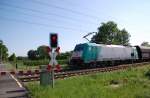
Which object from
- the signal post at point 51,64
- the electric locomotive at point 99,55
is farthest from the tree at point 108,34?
the signal post at point 51,64

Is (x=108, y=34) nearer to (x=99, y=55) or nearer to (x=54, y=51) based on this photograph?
(x=99, y=55)

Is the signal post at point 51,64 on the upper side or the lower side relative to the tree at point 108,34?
lower

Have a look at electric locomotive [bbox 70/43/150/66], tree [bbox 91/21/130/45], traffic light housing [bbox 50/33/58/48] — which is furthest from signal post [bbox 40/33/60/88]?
tree [bbox 91/21/130/45]

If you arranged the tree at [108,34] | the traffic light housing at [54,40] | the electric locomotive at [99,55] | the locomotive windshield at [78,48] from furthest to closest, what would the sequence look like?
the tree at [108,34] < the locomotive windshield at [78,48] < the electric locomotive at [99,55] < the traffic light housing at [54,40]

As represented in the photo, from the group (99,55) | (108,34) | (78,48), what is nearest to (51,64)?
(78,48)

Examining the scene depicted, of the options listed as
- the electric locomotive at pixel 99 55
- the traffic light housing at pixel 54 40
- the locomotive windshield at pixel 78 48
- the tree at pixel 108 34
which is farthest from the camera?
the tree at pixel 108 34

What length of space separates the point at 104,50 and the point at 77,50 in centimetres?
525

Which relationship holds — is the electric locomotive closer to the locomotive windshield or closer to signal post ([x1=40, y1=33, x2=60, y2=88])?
the locomotive windshield

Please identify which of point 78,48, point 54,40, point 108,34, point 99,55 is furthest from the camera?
point 108,34

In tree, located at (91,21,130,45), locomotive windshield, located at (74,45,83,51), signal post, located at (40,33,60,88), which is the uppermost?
tree, located at (91,21,130,45)

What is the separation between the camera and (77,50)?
37.1 meters

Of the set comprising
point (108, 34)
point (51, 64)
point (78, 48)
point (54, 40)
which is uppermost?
point (108, 34)

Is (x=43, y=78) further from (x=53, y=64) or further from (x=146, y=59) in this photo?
(x=146, y=59)

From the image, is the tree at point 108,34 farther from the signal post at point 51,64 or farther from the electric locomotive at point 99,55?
the signal post at point 51,64
